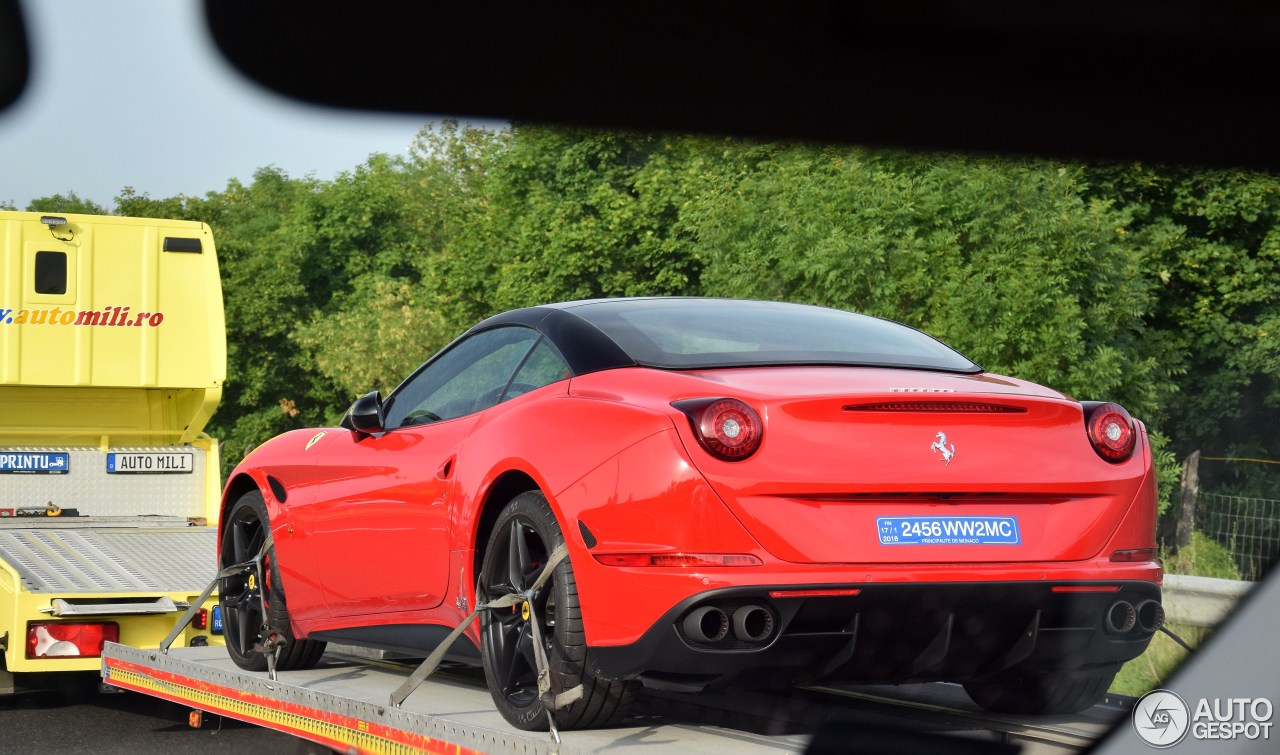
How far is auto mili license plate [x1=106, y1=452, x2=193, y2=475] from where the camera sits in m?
12.3

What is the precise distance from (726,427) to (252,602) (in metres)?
3.55

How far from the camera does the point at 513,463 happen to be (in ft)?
16.9

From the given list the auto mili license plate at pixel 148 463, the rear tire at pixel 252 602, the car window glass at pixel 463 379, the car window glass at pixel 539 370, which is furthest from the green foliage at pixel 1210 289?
the car window glass at pixel 539 370

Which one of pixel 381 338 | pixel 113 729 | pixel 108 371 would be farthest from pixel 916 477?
pixel 381 338

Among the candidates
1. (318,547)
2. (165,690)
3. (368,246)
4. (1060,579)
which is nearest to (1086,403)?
(1060,579)

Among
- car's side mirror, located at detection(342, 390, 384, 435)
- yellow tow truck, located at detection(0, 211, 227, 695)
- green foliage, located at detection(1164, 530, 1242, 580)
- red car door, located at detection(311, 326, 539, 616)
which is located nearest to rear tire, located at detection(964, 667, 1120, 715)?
green foliage, located at detection(1164, 530, 1242, 580)

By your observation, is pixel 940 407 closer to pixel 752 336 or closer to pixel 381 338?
pixel 752 336

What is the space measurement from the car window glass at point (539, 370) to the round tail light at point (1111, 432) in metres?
1.56

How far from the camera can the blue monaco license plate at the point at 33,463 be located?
11961 mm

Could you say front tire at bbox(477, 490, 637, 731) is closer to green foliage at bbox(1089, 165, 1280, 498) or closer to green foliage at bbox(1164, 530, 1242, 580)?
green foliage at bbox(1164, 530, 1242, 580)

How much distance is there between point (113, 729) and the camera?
32.6 feet

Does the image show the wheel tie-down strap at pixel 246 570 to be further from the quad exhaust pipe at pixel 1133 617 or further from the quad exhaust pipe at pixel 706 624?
the quad exhaust pipe at pixel 1133 617

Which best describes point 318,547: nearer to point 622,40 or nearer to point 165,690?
point 165,690

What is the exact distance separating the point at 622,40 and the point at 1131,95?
9.53ft
